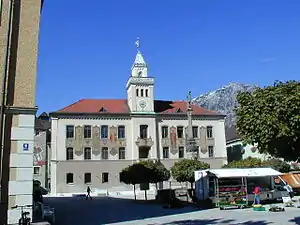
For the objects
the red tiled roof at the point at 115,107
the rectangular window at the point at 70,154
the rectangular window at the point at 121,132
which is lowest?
the rectangular window at the point at 70,154

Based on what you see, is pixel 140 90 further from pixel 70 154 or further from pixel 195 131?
pixel 70 154

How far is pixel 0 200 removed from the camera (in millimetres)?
13805

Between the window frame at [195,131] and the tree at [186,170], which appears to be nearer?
the tree at [186,170]

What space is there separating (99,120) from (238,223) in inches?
1525

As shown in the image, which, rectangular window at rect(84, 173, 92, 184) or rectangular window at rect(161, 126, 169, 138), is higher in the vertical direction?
rectangular window at rect(161, 126, 169, 138)

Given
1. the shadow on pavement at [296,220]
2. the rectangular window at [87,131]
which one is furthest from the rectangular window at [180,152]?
the shadow on pavement at [296,220]

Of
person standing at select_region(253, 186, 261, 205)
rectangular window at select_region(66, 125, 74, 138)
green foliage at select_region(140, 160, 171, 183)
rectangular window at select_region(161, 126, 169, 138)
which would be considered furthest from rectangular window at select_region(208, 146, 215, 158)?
person standing at select_region(253, 186, 261, 205)

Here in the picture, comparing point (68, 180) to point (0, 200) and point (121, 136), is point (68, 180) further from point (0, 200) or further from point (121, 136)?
point (0, 200)

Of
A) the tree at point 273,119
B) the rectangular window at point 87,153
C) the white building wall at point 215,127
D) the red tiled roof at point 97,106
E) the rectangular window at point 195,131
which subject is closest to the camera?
the tree at point 273,119

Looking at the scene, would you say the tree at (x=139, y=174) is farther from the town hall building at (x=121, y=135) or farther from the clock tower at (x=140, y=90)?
the clock tower at (x=140, y=90)

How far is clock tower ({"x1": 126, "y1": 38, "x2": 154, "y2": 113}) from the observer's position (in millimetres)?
56094

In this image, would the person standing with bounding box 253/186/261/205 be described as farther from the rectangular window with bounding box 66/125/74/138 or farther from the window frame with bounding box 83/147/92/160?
the rectangular window with bounding box 66/125/74/138

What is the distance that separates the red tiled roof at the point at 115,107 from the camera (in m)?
55.2

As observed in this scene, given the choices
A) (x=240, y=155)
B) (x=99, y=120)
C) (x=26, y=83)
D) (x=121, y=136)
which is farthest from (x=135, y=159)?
(x=26, y=83)
